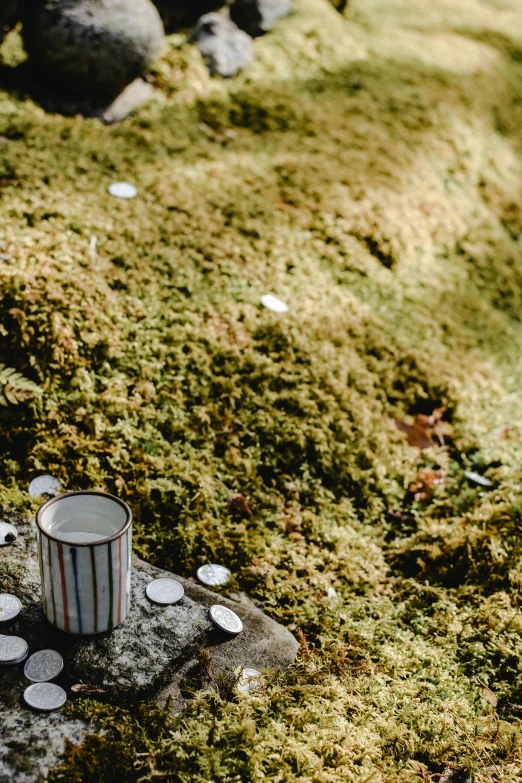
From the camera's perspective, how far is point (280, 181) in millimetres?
6125

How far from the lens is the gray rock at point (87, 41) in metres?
5.83

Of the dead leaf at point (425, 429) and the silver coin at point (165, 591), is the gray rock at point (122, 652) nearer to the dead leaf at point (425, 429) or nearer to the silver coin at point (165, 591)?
the silver coin at point (165, 591)

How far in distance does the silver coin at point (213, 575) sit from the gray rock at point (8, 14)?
18.4ft

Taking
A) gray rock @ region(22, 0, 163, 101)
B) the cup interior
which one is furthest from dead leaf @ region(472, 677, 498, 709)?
gray rock @ region(22, 0, 163, 101)

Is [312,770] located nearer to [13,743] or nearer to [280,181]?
[13,743]

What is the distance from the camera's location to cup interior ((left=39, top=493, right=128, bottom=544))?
2.46m

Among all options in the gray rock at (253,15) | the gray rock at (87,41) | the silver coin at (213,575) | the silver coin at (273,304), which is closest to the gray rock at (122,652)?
the silver coin at (213,575)

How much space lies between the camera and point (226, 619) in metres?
2.72

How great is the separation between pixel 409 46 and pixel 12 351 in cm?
938

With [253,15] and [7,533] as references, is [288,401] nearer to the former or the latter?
[7,533]

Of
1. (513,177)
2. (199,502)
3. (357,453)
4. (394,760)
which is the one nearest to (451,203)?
(513,177)

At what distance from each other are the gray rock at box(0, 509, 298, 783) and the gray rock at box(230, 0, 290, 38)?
7.94m

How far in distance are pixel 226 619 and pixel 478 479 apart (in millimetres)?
2206

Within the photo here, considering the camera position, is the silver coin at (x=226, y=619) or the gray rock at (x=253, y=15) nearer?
the silver coin at (x=226, y=619)
